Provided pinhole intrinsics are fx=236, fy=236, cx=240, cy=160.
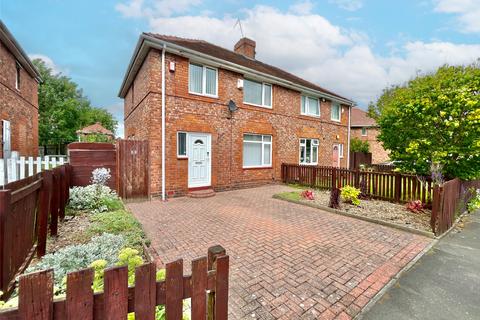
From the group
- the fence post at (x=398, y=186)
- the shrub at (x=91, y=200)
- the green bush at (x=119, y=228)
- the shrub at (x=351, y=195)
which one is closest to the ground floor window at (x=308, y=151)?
the fence post at (x=398, y=186)

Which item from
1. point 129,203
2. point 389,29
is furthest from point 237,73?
point 129,203

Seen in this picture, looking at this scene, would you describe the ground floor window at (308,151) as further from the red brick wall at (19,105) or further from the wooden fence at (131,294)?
the red brick wall at (19,105)

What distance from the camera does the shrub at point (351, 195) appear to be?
758cm

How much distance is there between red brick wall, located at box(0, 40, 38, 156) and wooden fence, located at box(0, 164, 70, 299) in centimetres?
944

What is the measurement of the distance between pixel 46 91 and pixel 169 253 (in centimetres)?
3432

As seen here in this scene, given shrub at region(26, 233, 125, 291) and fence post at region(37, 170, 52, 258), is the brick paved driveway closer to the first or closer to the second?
shrub at region(26, 233, 125, 291)

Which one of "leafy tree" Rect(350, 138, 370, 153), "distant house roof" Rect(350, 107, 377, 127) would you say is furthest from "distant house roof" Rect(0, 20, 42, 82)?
"distant house roof" Rect(350, 107, 377, 127)

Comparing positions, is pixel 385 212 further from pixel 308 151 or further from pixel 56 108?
pixel 56 108

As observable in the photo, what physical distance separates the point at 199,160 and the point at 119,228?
543 cm

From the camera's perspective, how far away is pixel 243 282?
3.22 metres

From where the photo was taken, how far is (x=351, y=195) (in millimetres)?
7617

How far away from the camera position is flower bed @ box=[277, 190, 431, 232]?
19.6ft

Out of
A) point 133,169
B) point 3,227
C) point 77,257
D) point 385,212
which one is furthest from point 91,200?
point 385,212

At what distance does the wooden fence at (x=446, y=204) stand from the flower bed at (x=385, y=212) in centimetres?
32
